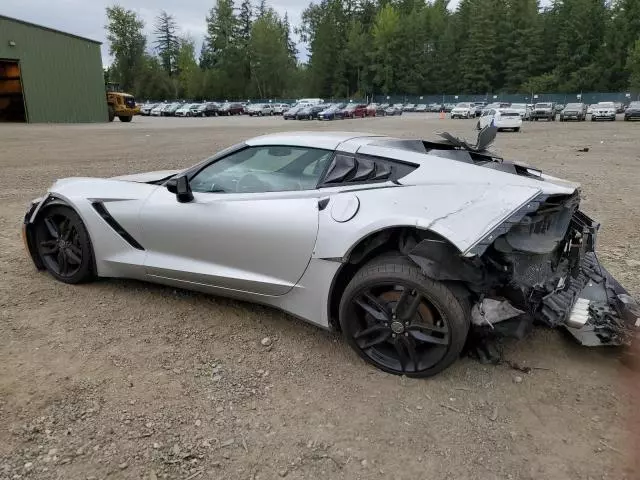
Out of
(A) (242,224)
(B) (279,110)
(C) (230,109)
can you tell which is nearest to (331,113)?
(B) (279,110)

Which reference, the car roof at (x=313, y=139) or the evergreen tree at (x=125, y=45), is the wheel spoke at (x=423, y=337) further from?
the evergreen tree at (x=125, y=45)

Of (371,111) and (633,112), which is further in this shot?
(371,111)

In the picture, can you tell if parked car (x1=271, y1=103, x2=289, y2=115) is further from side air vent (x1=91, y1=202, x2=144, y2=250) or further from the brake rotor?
the brake rotor

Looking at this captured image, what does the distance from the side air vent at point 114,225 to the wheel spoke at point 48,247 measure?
0.68 metres

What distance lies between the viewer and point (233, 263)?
3.55 meters

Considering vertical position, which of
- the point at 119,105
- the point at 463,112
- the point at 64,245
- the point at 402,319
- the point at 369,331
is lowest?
the point at 369,331

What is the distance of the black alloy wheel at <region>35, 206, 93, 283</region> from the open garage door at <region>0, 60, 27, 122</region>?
112 ft

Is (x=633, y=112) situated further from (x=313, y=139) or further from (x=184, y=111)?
(x=184, y=111)

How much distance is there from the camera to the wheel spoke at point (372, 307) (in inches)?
121

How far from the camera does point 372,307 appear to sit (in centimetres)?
312

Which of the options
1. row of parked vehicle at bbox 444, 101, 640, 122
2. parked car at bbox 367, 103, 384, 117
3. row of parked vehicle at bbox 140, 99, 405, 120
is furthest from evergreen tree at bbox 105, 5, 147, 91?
row of parked vehicle at bbox 444, 101, 640, 122

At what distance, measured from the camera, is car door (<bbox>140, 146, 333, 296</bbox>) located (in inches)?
131

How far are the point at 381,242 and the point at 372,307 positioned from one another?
39 cm

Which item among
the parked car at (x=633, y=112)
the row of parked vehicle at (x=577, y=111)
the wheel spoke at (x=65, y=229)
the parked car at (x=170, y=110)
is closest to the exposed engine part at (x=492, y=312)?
the wheel spoke at (x=65, y=229)
